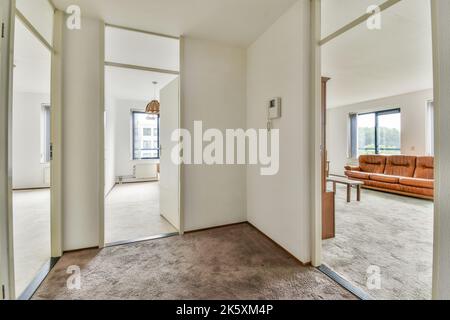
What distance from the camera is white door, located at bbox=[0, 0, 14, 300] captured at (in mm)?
1290

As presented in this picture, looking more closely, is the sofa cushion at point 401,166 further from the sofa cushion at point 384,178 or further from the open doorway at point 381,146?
the sofa cushion at point 384,178

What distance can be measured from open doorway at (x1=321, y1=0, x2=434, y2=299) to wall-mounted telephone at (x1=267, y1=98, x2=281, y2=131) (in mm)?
715

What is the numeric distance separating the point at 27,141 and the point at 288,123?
6906 millimetres

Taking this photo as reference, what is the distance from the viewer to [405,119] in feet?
19.0

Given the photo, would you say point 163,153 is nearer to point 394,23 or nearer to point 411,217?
point 394,23

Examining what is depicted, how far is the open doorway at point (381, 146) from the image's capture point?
80.8 inches

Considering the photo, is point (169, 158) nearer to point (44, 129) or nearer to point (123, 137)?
point (123, 137)

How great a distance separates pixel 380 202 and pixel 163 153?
14.8ft

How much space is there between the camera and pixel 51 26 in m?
2.17

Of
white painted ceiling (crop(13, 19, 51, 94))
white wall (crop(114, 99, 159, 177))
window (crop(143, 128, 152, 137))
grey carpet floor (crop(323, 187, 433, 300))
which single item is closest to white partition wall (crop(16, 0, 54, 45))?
white painted ceiling (crop(13, 19, 51, 94))

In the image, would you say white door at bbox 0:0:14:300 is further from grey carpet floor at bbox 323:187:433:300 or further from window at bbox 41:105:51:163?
window at bbox 41:105:51:163

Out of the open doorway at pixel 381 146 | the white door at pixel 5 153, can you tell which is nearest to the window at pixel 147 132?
the open doorway at pixel 381 146

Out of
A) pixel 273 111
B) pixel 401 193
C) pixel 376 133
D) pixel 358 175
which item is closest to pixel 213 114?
pixel 273 111
